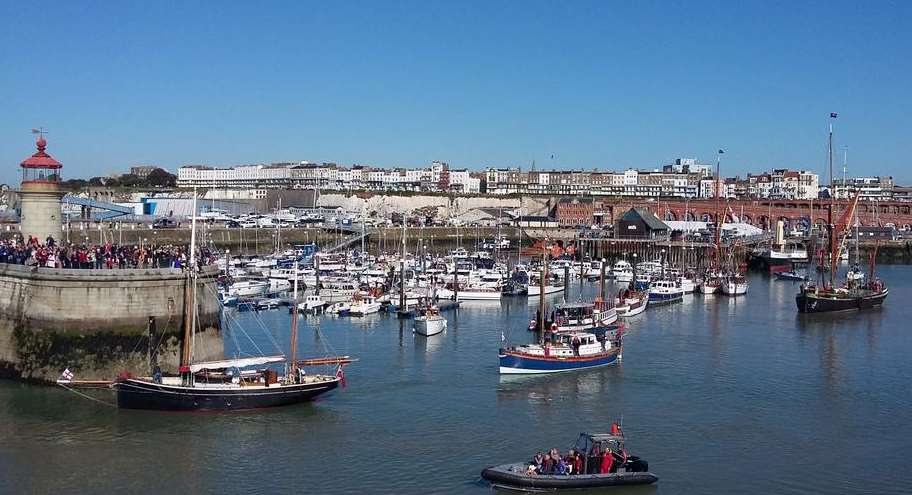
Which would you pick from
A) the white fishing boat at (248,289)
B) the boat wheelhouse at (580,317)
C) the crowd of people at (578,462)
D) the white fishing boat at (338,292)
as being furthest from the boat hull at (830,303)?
the crowd of people at (578,462)

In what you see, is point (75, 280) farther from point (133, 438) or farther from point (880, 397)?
point (880, 397)

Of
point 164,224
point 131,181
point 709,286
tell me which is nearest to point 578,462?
point 709,286

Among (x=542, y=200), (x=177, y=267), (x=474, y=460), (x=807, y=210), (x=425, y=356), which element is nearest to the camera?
(x=474, y=460)

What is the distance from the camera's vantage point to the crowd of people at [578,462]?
2128 cm

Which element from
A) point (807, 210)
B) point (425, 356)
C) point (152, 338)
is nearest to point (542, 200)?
point (807, 210)

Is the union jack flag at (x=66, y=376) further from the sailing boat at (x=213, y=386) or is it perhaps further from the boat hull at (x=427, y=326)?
the boat hull at (x=427, y=326)

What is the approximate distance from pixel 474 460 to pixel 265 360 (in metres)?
7.73

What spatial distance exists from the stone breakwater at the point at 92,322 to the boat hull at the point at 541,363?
10858 mm

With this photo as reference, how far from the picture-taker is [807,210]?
118 metres

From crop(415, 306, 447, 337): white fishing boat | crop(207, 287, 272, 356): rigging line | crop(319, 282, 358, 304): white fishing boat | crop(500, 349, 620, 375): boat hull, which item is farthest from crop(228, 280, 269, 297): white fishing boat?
crop(500, 349, 620, 375): boat hull

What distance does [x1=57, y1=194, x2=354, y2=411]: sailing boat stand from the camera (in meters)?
26.4

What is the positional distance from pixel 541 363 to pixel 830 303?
84.7 ft

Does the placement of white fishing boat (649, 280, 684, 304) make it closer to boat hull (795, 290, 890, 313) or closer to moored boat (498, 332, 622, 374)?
boat hull (795, 290, 890, 313)

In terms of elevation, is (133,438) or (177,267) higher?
(177,267)
